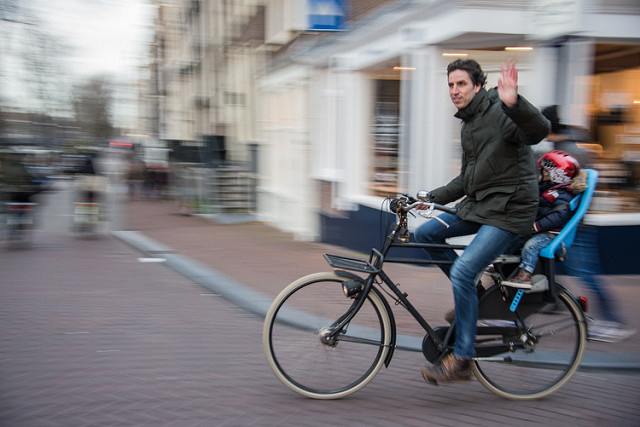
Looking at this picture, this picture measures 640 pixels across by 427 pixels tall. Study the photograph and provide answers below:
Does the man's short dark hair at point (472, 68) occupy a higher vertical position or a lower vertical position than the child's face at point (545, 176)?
higher

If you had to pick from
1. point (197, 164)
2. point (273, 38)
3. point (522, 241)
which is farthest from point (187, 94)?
point (522, 241)

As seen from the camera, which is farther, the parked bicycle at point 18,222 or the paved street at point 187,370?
the parked bicycle at point 18,222

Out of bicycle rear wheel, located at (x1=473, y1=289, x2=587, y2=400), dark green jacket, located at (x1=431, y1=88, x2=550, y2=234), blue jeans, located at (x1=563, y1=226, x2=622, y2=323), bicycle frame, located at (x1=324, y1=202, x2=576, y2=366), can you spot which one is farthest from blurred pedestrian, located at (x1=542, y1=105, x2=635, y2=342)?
dark green jacket, located at (x1=431, y1=88, x2=550, y2=234)

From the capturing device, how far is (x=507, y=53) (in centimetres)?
681

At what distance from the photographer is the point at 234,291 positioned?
619 cm

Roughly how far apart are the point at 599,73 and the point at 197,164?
1046 centimetres

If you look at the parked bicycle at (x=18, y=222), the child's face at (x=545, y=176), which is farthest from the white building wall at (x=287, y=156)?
the child's face at (x=545, y=176)

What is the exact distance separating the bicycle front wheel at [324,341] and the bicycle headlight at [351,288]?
4 cm

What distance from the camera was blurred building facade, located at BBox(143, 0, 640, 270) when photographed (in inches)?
253

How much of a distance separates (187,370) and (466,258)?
1980 millimetres

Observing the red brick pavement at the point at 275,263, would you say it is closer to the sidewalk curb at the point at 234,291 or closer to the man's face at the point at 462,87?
the sidewalk curb at the point at 234,291

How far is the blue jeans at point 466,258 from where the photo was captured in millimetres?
3316

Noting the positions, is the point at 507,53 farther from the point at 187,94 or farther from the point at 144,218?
the point at 187,94

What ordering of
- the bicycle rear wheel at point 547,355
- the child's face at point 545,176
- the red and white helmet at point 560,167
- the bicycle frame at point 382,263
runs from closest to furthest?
the bicycle frame at point 382,263, the bicycle rear wheel at point 547,355, the red and white helmet at point 560,167, the child's face at point 545,176
